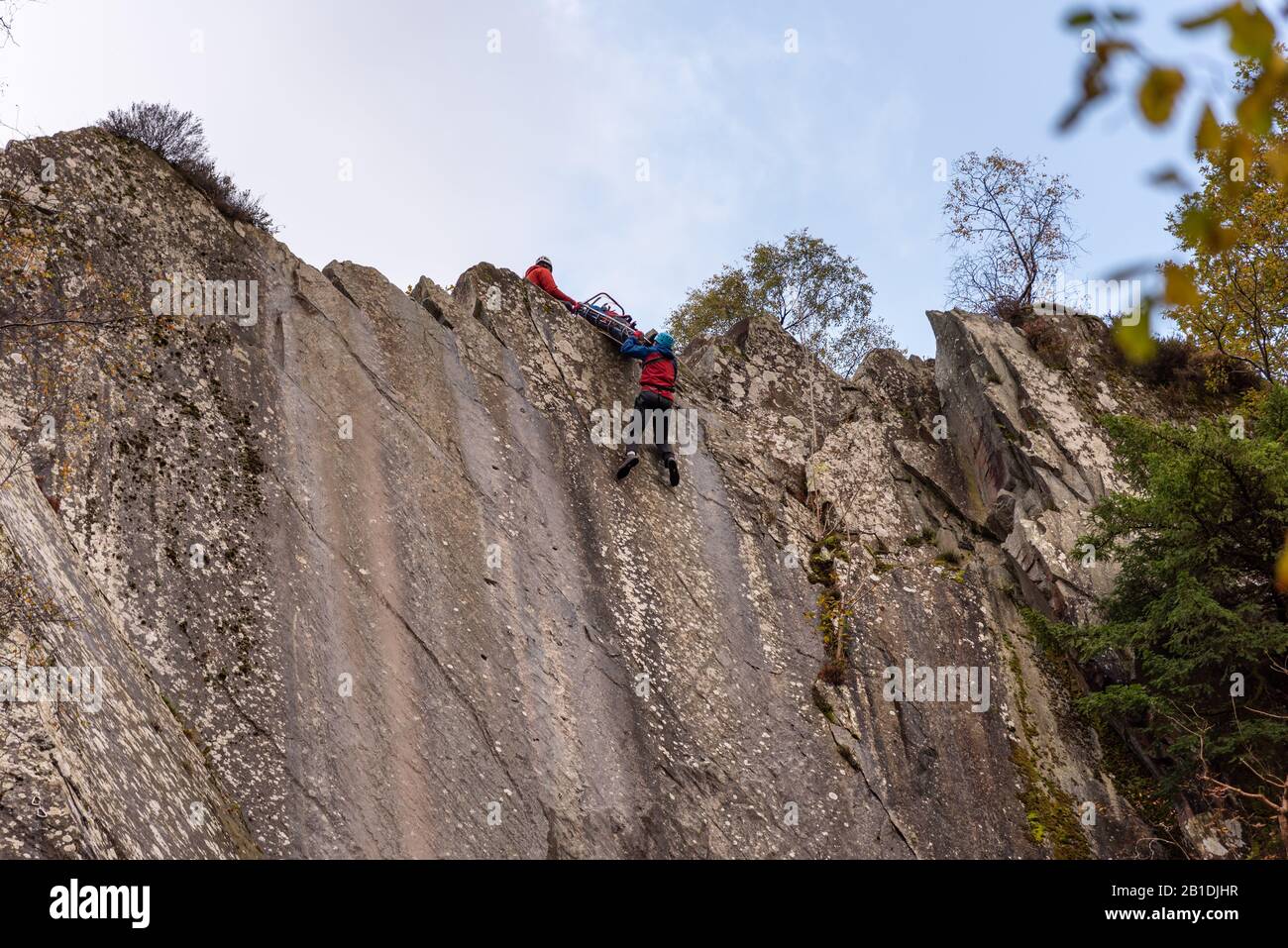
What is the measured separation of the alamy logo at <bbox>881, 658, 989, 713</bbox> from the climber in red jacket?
Result: 7951 mm

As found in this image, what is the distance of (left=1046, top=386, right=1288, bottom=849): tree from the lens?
14.7 metres

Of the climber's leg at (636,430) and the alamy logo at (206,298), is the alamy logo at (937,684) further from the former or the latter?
the alamy logo at (206,298)

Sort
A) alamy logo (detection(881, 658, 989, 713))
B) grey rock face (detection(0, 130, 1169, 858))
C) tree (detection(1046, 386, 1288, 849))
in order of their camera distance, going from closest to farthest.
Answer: grey rock face (detection(0, 130, 1169, 858))
tree (detection(1046, 386, 1288, 849))
alamy logo (detection(881, 658, 989, 713))

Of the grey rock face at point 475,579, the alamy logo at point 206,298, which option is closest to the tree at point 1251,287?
the grey rock face at point 475,579

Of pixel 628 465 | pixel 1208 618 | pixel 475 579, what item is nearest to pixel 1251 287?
pixel 1208 618

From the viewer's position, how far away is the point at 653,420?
1816 centimetres

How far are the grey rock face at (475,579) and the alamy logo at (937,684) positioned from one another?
13cm

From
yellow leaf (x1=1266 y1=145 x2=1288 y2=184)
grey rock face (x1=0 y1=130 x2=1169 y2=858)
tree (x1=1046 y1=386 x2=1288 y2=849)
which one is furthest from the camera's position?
tree (x1=1046 y1=386 x2=1288 y2=849)
